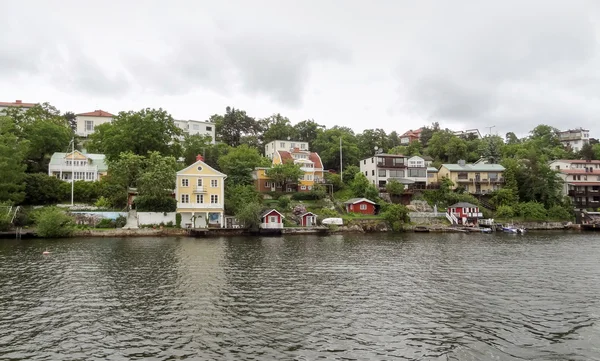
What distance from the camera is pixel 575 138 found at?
392 ft

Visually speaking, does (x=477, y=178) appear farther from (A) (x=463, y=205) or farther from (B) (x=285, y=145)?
(B) (x=285, y=145)

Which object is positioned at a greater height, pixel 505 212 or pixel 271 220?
pixel 505 212

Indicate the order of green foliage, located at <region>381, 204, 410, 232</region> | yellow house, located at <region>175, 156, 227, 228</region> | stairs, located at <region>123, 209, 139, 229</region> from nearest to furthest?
stairs, located at <region>123, 209, 139, 229</region>, yellow house, located at <region>175, 156, 227, 228</region>, green foliage, located at <region>381, 204, 410, 232</region>

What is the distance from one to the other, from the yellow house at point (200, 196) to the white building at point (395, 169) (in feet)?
106

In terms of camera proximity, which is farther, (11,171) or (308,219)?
(308,219)

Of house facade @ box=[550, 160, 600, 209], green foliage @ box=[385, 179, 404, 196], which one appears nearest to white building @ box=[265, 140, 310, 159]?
green foliage @ box=[385, 179, 404, 196]

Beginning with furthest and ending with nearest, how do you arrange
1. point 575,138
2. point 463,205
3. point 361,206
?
point 575,138, point 463,205, point 361,206

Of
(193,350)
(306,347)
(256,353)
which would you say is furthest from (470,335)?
(193,350)

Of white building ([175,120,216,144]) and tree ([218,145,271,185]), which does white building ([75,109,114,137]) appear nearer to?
white building ([175,120,216,144])

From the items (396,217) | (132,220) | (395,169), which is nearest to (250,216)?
(132,220)

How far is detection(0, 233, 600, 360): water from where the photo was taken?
39.7 ft

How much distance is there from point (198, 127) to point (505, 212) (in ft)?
224

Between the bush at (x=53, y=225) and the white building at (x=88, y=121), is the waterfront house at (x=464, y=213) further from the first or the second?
the white building at (x=88, y=121)

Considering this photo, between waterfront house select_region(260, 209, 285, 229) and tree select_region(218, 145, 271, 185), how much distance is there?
11728 millimetres
